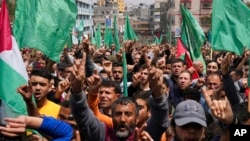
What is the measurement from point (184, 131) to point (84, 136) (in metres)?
1.07

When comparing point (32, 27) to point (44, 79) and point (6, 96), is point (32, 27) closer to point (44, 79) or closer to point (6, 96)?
point (44, 79)

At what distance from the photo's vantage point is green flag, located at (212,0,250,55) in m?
7.36

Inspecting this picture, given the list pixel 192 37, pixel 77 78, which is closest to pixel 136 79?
pixel 77 78

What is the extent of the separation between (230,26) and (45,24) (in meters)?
2.62

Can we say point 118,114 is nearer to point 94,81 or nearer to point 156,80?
point 94,81

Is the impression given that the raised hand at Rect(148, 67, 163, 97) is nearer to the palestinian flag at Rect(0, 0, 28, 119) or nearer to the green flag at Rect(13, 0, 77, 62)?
the palestinian flag at Rect(0, 0, 28, 119)

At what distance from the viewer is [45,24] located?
6.46m

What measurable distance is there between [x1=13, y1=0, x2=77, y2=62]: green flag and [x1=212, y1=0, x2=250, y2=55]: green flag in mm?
2000

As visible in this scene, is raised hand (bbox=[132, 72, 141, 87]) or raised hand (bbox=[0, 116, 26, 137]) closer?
raised hand (bbox=[0, 116, 26, 137])

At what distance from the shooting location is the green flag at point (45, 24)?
6.36 metres

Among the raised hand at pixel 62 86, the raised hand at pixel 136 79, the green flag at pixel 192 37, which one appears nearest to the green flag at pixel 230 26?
the raised hand at pixel 136 79

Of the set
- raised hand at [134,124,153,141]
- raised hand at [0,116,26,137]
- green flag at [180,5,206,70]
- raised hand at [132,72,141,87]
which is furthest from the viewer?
green flag at [180,5,206,70]

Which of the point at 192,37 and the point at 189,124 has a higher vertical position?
the point at 189,124

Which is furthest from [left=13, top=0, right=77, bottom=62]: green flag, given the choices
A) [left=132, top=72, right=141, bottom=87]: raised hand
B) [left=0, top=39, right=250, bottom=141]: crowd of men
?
[left=132, top=72, right=141, bottom=87]: raised hand
